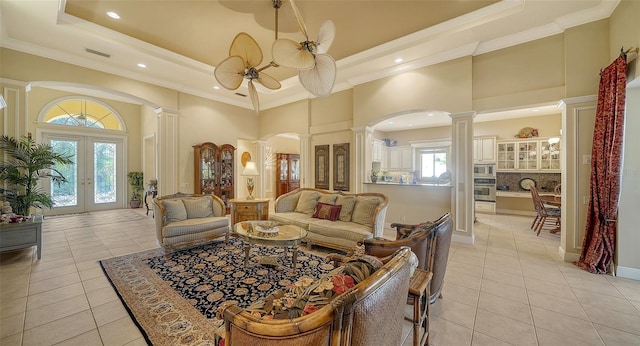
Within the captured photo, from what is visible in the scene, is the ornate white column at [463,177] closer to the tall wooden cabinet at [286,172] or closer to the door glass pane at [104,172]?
the tall wooden cabinet at [286,172]

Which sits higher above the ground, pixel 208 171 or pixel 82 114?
pixel 82 114

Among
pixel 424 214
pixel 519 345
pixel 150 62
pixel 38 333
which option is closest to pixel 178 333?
pixel 38 333

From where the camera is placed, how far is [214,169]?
6652 millimetres

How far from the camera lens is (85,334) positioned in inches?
77.0

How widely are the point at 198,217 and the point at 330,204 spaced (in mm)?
2385

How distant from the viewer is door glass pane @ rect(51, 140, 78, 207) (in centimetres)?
686

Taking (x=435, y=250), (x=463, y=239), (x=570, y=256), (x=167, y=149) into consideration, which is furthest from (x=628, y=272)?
(x=167, y=149)

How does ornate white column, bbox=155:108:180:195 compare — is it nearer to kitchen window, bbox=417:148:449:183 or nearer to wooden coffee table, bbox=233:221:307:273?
wooden coffee table, bbox=233:221:307:273

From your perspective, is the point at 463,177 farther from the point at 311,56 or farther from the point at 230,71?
the point at 230,71

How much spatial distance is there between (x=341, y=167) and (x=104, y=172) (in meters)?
7.78

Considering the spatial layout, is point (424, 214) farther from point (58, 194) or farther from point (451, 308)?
point (58, 194)

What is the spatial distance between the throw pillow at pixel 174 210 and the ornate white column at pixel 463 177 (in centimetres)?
481

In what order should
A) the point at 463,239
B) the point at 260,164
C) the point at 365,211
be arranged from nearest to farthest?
the point at 365,211 → the point at 463,239 → the point at 260,164

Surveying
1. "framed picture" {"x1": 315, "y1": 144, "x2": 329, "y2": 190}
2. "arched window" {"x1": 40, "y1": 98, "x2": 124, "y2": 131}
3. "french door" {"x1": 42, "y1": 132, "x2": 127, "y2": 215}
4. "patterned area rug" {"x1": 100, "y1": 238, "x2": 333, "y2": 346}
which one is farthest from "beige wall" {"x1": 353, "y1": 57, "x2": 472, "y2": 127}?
"french door" {"x1": 42, "y1": 132, "x2": 127, "y2": 215}
